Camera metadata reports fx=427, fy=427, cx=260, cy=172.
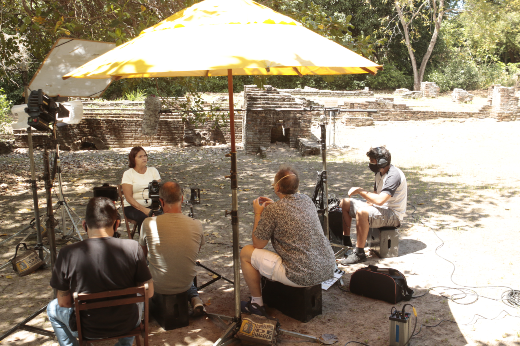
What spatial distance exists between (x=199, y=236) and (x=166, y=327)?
798mm

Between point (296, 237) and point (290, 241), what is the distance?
0.06 meters

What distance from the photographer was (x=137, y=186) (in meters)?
5.16

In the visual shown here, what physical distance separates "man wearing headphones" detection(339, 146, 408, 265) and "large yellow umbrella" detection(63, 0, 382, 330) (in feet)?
6.25

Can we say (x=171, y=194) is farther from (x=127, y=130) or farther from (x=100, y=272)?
(x=127, y=130)

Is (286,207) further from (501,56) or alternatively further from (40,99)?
(501,56)

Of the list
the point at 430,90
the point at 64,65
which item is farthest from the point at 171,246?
the point at 430,90

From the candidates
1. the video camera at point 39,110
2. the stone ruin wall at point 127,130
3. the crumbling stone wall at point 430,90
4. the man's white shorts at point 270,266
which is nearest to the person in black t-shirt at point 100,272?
the man's white shorts at point 270,266

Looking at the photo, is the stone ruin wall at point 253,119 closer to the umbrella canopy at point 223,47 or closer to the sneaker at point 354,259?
the sneaker at point 354,259

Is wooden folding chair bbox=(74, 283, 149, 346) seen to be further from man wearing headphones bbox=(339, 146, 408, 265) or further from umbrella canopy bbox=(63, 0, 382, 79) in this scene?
man wearing headphones bbox=(339, 146, 408, 265)

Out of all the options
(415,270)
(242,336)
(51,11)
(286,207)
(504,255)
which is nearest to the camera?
(242,336)

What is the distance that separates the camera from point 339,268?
4828mm

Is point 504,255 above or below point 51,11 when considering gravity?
below

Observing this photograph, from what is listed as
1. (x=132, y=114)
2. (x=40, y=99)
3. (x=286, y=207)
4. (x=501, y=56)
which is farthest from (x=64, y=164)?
(x=501, y=56)

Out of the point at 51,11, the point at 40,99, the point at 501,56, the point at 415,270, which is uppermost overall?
the point at 501,56
